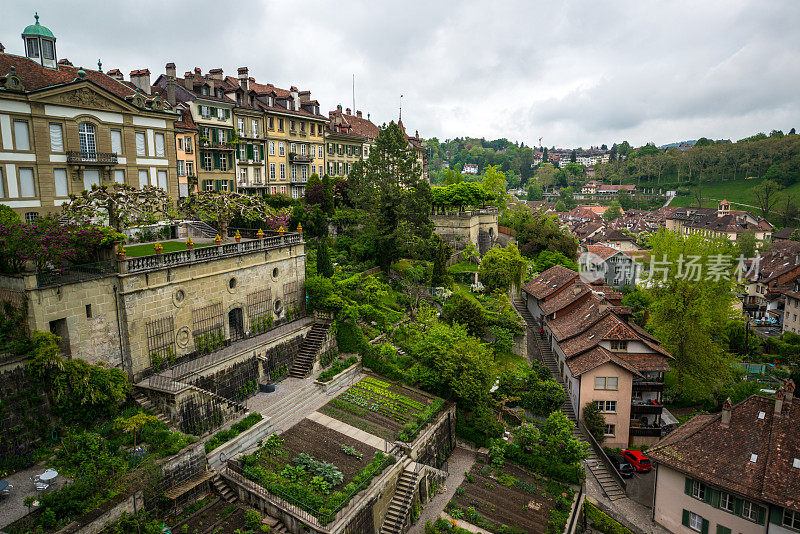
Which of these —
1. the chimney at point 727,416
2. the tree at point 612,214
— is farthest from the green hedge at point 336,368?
the tree at point 612,214

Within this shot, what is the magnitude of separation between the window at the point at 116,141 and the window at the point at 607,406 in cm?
3836

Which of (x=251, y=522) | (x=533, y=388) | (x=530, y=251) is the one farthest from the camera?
(x=530, y=251)

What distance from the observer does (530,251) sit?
7062 cm

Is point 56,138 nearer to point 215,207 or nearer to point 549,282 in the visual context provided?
point 215,207

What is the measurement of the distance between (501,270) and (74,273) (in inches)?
1530

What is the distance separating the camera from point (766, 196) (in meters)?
121

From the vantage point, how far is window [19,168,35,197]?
28.2 meters

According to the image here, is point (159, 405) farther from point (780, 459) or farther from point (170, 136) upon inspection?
point (780, 459)

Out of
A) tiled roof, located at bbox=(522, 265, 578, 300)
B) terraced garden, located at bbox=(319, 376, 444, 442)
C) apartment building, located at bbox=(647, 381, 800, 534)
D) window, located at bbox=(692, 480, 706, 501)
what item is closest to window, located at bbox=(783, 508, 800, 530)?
apartment building, located at bbox=(647, 381, 800, 534)

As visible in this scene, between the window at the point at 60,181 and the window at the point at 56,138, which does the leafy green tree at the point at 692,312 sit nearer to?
the window at the point at 60,181

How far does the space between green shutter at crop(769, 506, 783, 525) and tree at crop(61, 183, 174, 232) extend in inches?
1417

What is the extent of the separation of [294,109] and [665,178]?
154262 millimetres

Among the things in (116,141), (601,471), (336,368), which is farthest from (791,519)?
(116,141)

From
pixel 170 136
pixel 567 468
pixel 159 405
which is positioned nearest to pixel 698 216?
pixel 567 468
